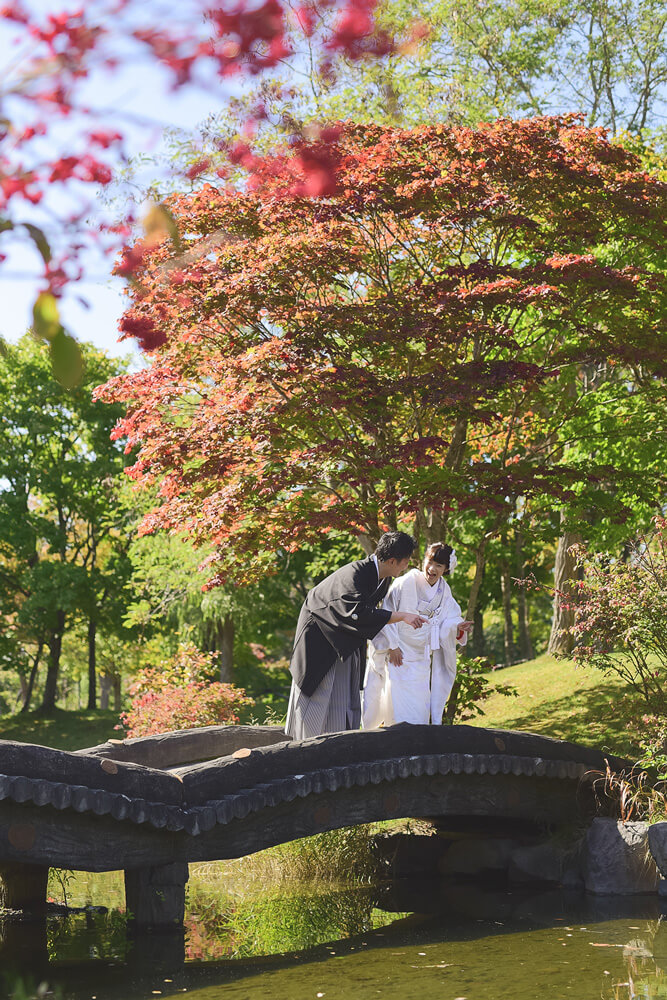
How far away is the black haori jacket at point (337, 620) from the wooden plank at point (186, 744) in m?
1.79

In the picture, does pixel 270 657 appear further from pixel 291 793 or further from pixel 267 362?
pixel 291 793

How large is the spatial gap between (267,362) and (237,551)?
2.40 metres

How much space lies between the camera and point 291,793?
686cm

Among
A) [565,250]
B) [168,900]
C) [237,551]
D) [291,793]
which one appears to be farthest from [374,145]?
[168,900]

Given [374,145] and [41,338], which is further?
[374,145]

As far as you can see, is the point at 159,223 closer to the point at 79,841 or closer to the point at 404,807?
the point at 79,841

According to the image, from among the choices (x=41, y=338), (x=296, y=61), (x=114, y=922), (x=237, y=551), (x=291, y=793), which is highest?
(x=296, y=61)

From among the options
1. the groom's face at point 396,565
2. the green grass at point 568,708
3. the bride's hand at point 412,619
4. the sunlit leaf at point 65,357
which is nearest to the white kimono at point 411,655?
the bride's hand at point 412,619

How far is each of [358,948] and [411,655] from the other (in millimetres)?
2572

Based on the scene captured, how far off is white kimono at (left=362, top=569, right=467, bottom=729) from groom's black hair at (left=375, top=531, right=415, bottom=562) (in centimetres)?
80

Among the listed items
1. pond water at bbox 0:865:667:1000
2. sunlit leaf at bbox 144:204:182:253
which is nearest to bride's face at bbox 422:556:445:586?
pond water at bbox 0:865:667:1000

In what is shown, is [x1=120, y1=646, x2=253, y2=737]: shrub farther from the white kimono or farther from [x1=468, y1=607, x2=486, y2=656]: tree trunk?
[x1=468, y1=607, x2=486, y2=656]: tree trunk

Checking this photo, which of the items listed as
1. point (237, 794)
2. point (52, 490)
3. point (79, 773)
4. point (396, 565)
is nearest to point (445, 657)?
point (396, 565)

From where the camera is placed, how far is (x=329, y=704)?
8078 millimetres
